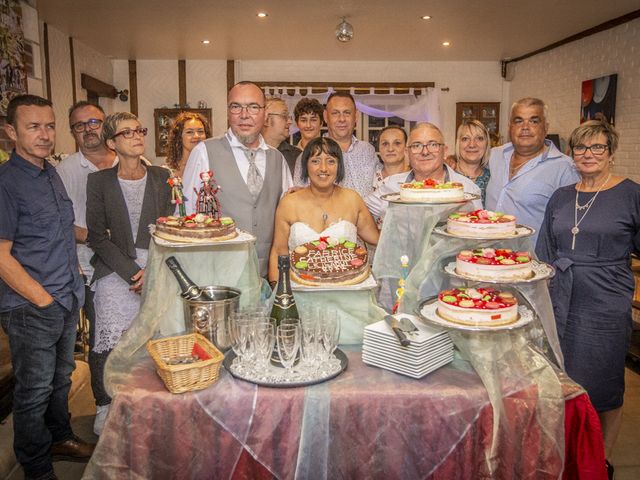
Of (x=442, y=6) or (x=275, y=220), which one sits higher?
(x=442, y=6)

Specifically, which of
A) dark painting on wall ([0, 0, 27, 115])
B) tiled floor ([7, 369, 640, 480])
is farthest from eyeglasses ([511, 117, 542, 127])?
dark painting on wall ([0, 0, 27, 115])

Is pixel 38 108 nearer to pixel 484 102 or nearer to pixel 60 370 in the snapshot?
pixel 60 370

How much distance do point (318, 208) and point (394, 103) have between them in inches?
284

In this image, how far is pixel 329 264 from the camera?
209cm

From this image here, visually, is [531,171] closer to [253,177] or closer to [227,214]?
[253,177]

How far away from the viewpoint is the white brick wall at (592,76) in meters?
6.27

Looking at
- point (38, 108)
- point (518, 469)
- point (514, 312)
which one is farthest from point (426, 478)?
point (38, 108)

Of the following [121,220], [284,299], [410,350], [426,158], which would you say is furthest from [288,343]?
[121,220]

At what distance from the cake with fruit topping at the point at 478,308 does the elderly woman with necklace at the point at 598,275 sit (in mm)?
1009

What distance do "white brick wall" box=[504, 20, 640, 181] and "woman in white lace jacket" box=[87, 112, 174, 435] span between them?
5783 mm

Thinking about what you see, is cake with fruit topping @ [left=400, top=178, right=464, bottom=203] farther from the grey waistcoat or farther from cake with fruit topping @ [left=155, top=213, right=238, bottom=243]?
the grey waistcoat

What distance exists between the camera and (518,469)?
1723 mm

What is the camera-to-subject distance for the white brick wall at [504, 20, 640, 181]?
6270 millimetres

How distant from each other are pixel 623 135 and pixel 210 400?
6532mm
